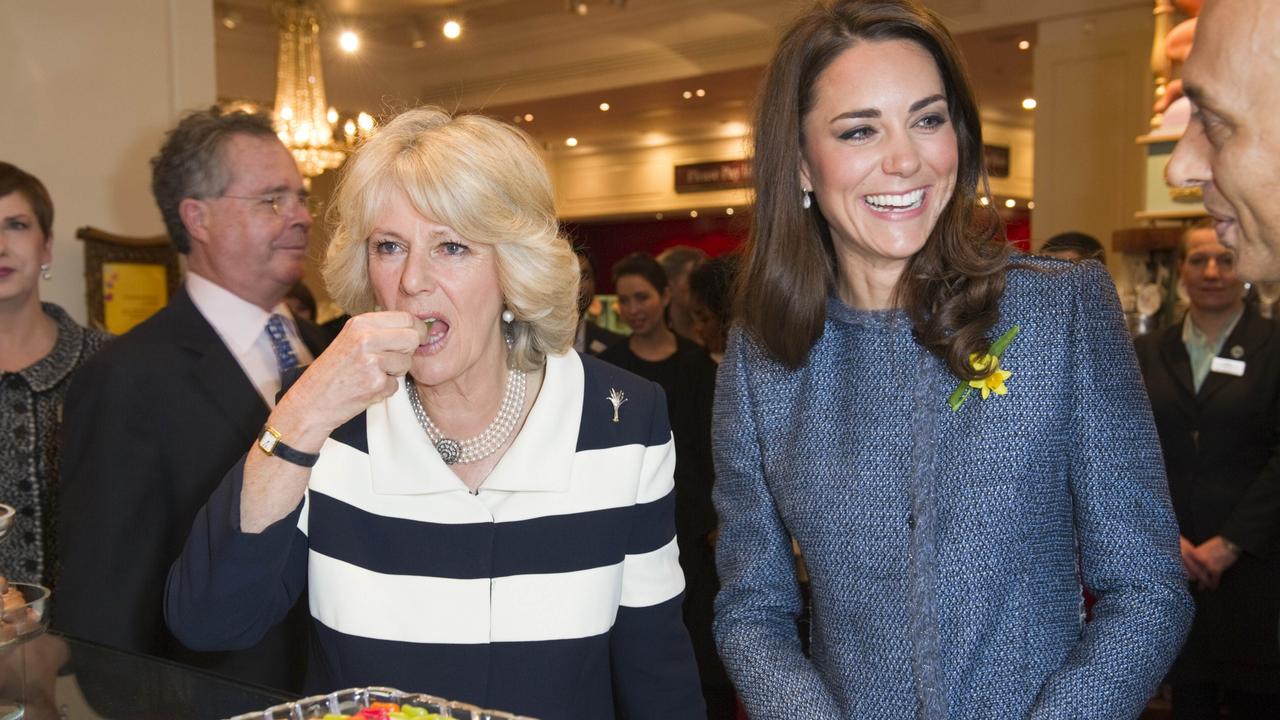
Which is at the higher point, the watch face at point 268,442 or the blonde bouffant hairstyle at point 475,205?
the blonde bouffant hairstyle at point 475,205

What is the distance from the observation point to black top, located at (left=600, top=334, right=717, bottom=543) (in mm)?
4203

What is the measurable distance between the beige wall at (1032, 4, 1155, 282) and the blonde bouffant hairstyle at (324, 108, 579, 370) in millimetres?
7415

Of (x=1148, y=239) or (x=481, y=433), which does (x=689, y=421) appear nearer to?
(x=1148, y=239)

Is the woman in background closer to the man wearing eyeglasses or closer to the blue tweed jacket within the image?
the man wearing eyeglasses

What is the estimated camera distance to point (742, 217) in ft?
7.27

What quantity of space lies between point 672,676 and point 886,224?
32.9 inches

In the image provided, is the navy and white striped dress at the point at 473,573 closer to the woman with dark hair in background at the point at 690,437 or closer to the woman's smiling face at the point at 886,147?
the woman's smiling face at the point at 886,147

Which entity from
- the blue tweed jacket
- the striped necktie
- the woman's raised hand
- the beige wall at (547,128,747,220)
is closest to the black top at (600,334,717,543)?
the striped necktie

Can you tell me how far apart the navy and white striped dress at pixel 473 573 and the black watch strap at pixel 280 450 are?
94mm

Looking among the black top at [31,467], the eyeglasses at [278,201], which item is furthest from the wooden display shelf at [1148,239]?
the black top at [31,467]

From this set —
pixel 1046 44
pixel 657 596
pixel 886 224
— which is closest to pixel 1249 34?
pixel 886 224

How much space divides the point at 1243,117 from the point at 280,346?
2248 mm

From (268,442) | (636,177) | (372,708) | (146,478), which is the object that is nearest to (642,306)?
(146,478)

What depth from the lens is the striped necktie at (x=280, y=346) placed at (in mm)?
2830
